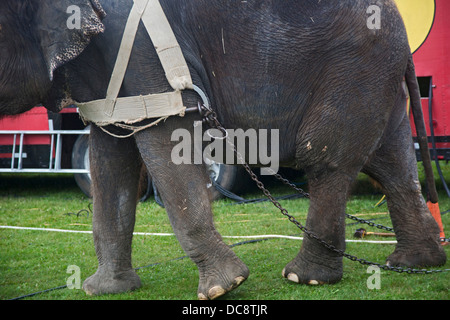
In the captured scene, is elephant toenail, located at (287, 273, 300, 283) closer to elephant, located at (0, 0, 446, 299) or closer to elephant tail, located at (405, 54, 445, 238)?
elephant, located at (0, 0, 446, 299)

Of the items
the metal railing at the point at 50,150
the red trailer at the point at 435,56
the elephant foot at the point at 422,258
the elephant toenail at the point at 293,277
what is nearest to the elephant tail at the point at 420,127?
the elephant foot at the point at 422,258

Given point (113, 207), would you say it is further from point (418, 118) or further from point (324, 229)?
point (418, 118)

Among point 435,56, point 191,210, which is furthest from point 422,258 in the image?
point 435,56

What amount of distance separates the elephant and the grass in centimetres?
22

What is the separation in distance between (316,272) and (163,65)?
1.60 metres

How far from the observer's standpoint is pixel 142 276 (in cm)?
411

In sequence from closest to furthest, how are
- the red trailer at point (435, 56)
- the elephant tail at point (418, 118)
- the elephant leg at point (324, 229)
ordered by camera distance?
the elephant leg at point (324, 229) < the elephant tail at point (418, 118) < the red trailer at point (435, 56)

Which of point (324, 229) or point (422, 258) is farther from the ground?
point (324, 229)

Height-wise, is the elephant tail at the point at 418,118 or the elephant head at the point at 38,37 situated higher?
the elephant head at the point at 38,37

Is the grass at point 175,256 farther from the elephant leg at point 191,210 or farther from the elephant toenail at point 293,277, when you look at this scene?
the elephant leg at point 191,210

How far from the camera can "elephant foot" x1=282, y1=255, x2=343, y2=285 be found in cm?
363

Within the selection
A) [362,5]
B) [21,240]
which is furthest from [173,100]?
[21,240]

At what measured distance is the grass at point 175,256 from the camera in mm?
Answer: 3545

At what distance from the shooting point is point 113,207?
3734 millimetres
